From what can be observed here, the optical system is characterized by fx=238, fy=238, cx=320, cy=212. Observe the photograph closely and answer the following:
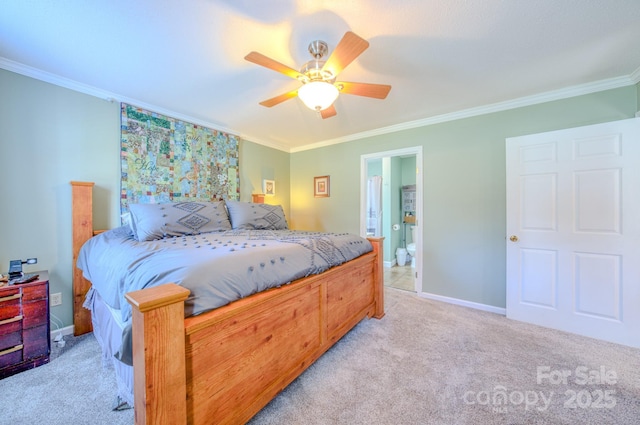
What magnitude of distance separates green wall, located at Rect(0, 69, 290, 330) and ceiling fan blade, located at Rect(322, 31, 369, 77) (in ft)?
7.97

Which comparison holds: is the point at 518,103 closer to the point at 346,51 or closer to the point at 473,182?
the point at 473,182

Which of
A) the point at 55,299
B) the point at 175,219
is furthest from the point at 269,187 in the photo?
the point at 55,299

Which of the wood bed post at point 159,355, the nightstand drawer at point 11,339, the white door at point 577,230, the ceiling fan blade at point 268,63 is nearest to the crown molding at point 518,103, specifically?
the white door at point 577,230

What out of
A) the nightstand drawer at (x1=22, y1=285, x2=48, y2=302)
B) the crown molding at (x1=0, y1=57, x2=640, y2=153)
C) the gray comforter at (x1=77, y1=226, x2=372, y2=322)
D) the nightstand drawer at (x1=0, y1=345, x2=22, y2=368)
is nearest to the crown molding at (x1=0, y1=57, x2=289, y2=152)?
the crown molding at (x1=0, y1=57, x2=640, y2=153)

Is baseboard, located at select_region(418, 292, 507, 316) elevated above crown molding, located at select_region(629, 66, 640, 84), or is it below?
below

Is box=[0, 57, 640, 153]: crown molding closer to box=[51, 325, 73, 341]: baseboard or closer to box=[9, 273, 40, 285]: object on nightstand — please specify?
box=[9, 273, 40, 285]: object on nightstand

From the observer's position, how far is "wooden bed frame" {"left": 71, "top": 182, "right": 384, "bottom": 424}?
0.88 m

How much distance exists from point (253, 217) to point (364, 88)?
1846 mm

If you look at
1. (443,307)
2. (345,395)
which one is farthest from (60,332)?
(443,307)

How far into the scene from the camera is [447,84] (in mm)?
2301

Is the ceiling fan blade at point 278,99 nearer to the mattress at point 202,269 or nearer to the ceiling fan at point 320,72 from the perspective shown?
the ceiling fan at point 320,72

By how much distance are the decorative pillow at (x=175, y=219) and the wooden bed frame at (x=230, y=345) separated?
1377 mm

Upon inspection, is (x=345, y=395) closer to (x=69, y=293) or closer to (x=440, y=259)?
(x=440, y=259)

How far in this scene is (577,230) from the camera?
2244 millimetres
